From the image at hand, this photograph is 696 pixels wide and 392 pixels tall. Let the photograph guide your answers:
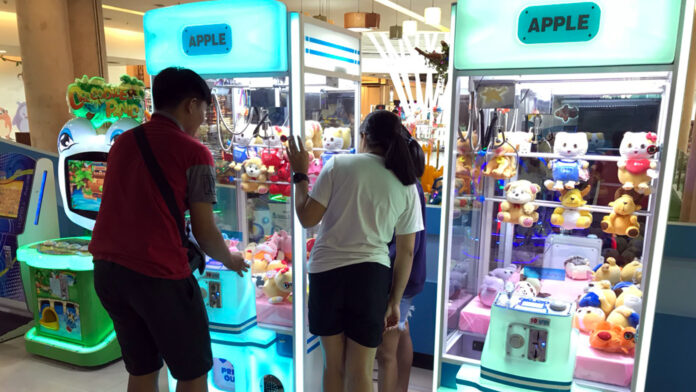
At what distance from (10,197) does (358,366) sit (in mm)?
3186

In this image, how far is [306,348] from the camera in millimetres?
2459

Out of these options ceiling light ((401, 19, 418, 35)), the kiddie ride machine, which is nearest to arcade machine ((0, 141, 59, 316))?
the kiddie ride machine

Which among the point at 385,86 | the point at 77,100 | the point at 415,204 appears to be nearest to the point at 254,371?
the point at 415,204

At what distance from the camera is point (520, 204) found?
2.44 metres

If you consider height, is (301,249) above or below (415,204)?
below

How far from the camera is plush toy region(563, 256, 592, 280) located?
→ 2.41m

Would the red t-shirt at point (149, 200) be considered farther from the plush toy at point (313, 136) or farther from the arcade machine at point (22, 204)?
the arcade machine at point (22, 204)

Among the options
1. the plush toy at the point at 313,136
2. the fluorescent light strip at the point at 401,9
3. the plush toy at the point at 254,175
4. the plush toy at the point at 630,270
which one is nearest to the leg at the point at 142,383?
the plush toy at the point at 254,175

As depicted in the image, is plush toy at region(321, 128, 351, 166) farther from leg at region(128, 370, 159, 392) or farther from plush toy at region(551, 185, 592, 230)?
leg at region(128, 370, 159, 392)

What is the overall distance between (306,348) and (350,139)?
1.18 metres

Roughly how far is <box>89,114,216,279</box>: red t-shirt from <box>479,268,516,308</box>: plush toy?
1.53 meters

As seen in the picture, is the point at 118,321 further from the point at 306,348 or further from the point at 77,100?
the point at 77,100

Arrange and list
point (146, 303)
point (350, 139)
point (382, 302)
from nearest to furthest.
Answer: point (146, 303) → point (382, 302) → point (350, 139)

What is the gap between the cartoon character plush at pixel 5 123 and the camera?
33.3 feet
